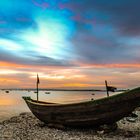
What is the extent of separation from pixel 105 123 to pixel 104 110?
1.29m

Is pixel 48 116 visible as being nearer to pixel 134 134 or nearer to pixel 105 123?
pixel 105 123

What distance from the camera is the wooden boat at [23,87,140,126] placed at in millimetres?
16803

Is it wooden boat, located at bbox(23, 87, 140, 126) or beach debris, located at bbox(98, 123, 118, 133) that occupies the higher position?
wooden boat, located at bbox(23, 87, 140, 126)

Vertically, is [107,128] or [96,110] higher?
[96,110]

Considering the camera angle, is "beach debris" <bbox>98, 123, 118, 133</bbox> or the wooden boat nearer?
the wooden boat

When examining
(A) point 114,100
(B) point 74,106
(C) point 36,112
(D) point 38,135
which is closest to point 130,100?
(A) point 114,100

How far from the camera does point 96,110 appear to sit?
1805cm

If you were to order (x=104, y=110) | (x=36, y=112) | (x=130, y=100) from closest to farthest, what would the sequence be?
(x=130, y=100) < (x=104, y=110) < (x=36, y=112)

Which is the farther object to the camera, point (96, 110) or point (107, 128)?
point (107, 128)

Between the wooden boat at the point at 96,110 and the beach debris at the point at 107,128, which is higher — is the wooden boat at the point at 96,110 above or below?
above

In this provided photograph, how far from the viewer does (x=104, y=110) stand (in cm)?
1780

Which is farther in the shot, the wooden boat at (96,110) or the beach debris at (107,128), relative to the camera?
the beach debris at (107,128)

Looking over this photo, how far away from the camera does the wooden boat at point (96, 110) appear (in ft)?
55.1

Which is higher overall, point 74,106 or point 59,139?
point 74,106
